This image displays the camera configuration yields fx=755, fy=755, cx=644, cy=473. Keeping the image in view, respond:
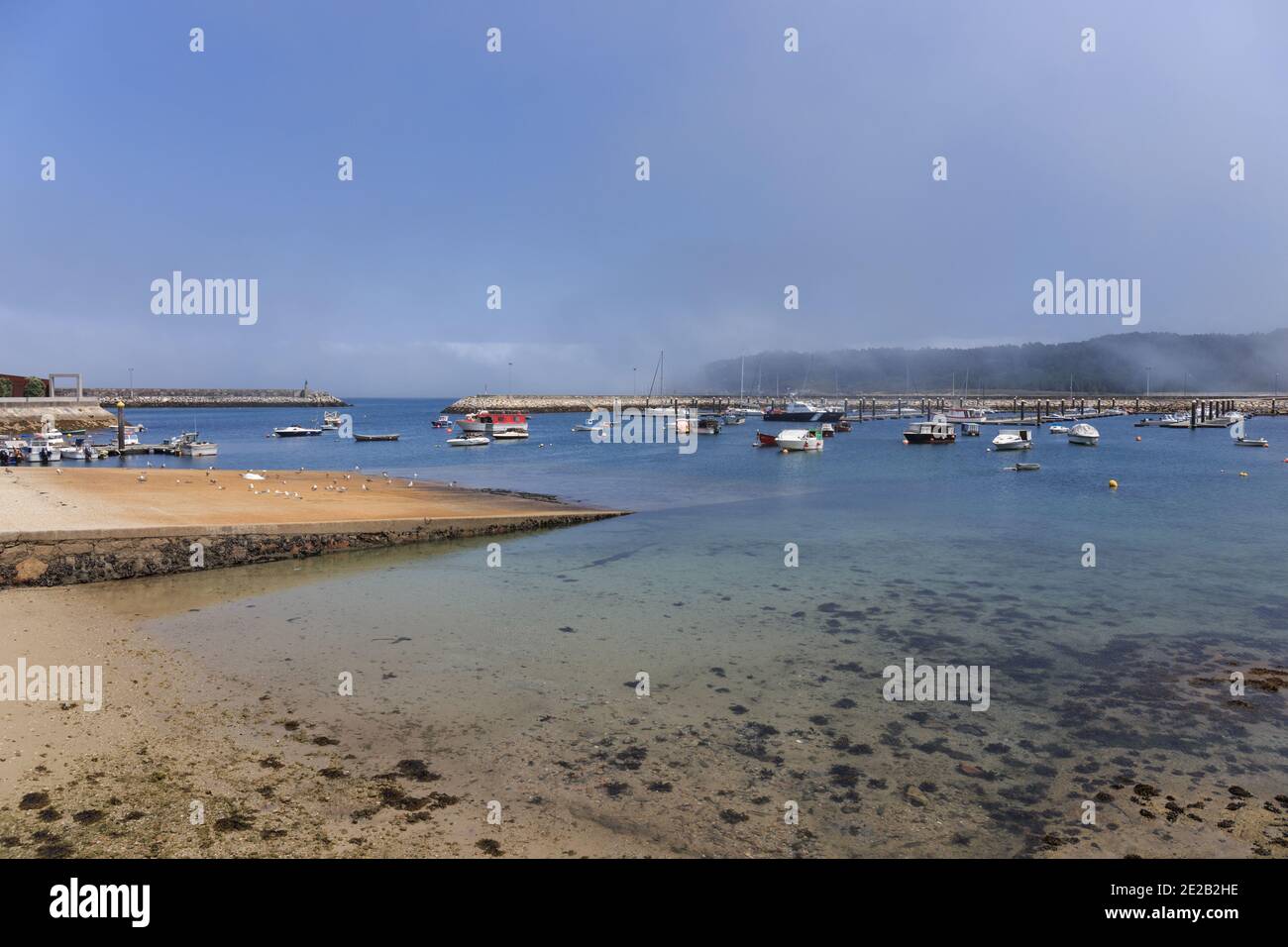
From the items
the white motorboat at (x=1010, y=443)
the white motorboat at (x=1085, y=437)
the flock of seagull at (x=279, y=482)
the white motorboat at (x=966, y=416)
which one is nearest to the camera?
the flock of seagull at (x=279, y=482)

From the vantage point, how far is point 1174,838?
6977mm

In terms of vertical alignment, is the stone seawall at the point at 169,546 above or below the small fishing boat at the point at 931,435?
below

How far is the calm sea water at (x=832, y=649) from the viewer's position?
26.7ft

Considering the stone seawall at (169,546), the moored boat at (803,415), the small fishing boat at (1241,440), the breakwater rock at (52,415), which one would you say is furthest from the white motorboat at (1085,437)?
the breakwater rock at (52,415)

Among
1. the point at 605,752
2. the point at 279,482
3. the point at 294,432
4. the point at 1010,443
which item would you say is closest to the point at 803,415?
the point at 1010,443

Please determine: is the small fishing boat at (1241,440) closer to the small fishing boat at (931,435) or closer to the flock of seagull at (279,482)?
the small fishing boat at (931,435)

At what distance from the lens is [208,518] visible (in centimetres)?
2012

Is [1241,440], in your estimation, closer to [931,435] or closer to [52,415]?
[931,435]

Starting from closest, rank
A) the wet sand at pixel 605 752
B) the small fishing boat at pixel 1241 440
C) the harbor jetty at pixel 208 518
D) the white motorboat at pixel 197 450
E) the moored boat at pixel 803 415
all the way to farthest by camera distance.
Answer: the wet sand at pixel 605 752 < the harbor jetty at pixel 208 518 < the white motorboat at pixel 197 450 < the small fishing boat at pixel 1241 440 < the moored boat at pixel 803 415

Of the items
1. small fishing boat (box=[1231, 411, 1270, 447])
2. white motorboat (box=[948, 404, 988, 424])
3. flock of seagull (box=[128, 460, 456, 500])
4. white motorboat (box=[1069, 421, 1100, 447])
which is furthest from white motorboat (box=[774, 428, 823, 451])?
white motorboat (box=[948, 404, 988, 424])

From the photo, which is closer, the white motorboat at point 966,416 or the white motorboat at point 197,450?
the white motorboat at point 197,450

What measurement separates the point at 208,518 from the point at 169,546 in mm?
2673

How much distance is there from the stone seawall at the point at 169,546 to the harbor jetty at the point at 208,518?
0.02 meters

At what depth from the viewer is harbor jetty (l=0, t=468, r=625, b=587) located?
16359 mm
